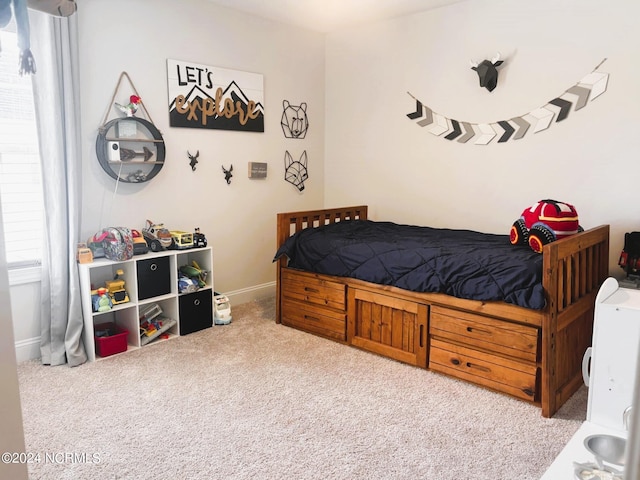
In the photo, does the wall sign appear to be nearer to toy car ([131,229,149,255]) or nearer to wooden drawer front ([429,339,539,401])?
toy car ([131,229,149,255])

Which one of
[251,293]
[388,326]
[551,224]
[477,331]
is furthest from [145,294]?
[551,224]

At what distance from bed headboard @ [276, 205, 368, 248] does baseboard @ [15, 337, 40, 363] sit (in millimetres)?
1678

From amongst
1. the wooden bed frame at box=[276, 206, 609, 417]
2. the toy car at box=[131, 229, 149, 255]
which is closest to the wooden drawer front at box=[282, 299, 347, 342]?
the wooden bed frame at box=[276, 206, 609, 417]

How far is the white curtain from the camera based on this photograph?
286 cm

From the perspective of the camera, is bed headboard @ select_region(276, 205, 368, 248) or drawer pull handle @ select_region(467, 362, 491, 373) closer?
drawer pull handle @ select_region(467, 362, 491, 373)

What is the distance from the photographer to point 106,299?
10.0 feet

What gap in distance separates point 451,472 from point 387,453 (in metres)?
0.27

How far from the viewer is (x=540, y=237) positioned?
8.89 feet

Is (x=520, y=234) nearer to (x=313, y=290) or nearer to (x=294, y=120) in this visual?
(x=313, y=290)

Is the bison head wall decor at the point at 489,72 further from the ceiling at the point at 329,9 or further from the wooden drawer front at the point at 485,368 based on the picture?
the wooden drawer front at the point at 485,368

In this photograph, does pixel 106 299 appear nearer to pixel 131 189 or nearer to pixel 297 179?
pixel 131 189

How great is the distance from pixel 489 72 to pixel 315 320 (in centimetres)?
217

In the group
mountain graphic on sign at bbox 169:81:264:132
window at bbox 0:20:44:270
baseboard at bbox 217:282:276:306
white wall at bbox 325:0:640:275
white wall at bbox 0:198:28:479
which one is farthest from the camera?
baseboard at bbox 217:282:276:306

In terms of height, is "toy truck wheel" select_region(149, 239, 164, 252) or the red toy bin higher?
"toy truck wheel" select_region(149, 239, 164, 252)
